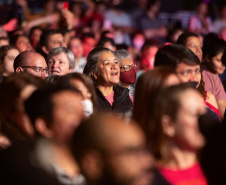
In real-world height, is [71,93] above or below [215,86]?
above

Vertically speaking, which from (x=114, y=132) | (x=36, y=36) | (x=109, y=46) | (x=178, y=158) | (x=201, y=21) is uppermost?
(x=114, y=132)

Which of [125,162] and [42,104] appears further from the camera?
[42,104]

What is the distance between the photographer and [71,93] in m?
2.94

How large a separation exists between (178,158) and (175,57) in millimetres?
1663

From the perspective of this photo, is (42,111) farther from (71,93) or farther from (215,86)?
Result: (215,86)

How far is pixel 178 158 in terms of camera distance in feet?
10.0

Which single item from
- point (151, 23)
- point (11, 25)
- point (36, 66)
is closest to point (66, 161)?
point (36, 66)

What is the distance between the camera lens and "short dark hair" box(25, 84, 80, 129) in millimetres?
2910

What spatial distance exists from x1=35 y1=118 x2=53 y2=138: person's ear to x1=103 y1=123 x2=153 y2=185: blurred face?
62 centimetres

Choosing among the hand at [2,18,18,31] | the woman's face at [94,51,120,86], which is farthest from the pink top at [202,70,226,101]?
the hand at [2,18,18,31]

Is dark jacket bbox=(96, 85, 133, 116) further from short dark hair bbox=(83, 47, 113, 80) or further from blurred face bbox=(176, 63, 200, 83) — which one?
blurred face bbox=(176, 63, 200, 83)

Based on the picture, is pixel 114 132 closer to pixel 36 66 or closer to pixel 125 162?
pixel 125 162

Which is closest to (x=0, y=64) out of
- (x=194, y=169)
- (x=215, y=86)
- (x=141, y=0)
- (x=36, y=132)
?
(x=215, y=86)

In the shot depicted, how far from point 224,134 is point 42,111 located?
1.48m
